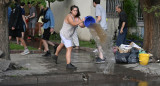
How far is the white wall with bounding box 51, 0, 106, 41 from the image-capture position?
16.1m

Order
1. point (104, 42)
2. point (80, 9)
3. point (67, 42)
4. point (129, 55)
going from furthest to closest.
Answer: point (80, 9) → point (129, 55) → point (104, 42) → point (67, 42)

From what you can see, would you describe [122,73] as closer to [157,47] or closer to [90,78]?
[90,78]

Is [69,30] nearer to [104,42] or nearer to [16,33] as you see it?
[104,42]

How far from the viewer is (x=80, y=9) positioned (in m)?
17.0

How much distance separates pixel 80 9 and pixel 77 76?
8.85m

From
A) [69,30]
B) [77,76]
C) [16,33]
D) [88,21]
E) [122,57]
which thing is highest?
[88,21]

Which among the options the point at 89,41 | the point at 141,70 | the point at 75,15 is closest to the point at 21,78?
the point at 75,15

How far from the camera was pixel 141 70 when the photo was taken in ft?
30.8

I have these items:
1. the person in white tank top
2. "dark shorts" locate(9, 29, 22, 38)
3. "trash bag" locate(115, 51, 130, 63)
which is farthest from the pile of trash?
"dark shorts" locate(9, 29, 22, 38)

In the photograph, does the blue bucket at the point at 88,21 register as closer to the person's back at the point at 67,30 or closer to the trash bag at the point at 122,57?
the person's back at the point at 67,30

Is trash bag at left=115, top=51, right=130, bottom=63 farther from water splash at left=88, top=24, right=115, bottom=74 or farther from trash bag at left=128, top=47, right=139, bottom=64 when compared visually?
water splash at left=88, top=24, right=115, bottom=74

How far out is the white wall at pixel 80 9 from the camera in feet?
52.7

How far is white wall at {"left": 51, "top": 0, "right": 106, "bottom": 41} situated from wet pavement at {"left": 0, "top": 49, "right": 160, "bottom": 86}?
6.17 meters

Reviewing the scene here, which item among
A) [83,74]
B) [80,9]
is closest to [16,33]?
[83,74]
